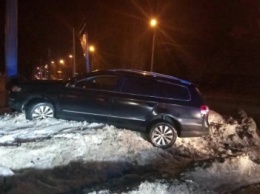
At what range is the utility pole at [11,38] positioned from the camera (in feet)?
47.4

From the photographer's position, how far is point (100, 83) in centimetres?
1097

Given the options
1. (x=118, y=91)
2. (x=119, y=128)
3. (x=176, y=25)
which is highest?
(x=176, y=25)

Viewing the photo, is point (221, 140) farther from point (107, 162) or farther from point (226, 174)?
point (107, 162)

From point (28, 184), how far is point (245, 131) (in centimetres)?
753

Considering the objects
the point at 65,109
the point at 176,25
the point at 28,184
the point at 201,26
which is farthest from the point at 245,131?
the point at 201,26

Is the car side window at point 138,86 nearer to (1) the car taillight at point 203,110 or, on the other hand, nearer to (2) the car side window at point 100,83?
(2) the car side window at point 100,83

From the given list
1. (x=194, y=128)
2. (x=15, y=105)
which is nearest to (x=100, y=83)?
(x=15, y=105)

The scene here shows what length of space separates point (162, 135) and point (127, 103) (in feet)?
3.66

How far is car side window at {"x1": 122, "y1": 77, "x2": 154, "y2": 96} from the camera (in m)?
10.7

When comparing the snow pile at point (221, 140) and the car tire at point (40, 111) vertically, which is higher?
the car tire at point (40, 111)

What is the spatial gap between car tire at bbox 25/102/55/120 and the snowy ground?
21 centimetres

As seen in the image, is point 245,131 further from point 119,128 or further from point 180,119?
point 119,128

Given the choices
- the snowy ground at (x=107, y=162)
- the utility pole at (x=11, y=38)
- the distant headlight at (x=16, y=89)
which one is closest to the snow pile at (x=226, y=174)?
the snowy ground at (x=107, y=162)

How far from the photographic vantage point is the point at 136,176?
8.24 m
